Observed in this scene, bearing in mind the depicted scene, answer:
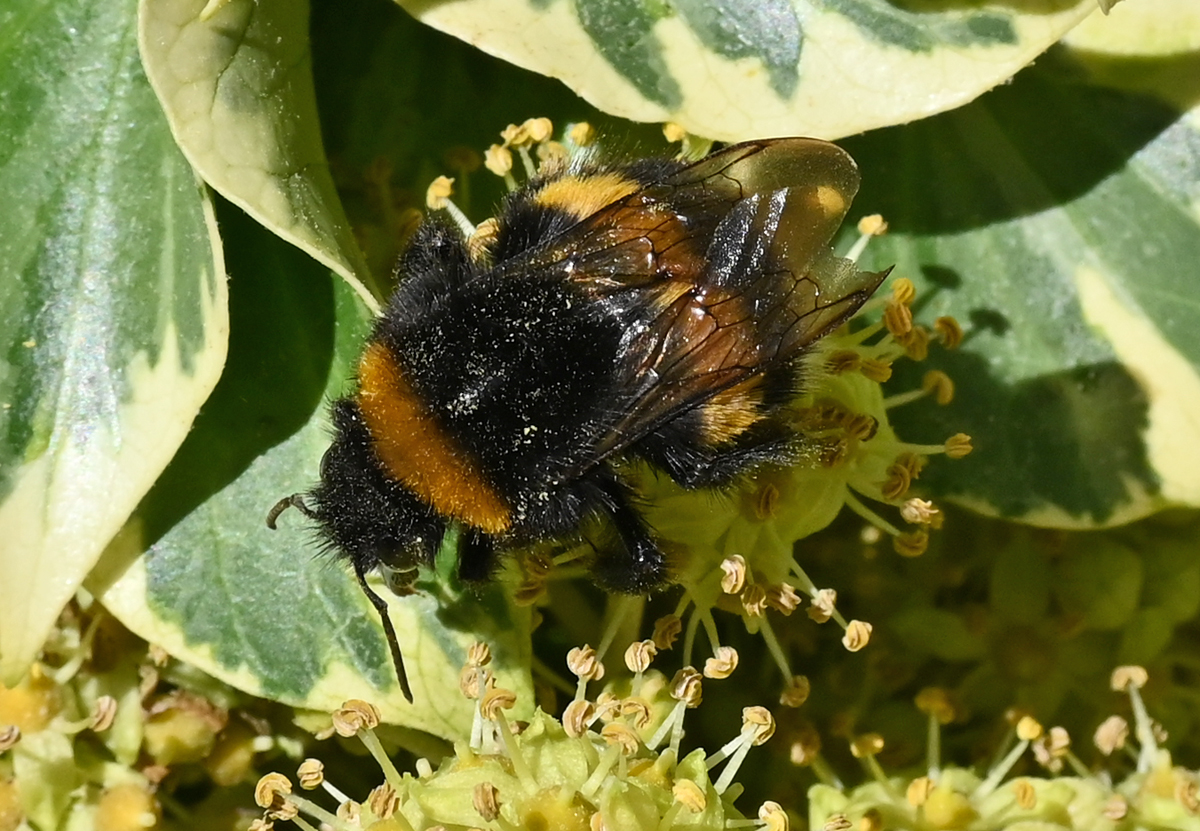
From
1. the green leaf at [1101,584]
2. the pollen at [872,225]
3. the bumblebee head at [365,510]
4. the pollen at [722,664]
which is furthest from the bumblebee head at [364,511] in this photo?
Result: the green leaf at [1101,584]

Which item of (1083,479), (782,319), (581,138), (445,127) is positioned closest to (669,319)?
(782,319)

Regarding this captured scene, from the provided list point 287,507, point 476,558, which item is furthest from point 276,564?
point 476,558

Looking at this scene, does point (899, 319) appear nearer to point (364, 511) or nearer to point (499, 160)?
point (499, 160)

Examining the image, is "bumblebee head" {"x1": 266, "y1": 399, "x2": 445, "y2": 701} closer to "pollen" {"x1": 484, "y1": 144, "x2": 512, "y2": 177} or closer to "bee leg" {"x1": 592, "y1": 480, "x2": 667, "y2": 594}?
"bee leg" {"x1": 592, "y1": 480, "x2": 667, "y2": 594}

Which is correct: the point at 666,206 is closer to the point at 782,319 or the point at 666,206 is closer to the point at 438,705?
the point at 782,319

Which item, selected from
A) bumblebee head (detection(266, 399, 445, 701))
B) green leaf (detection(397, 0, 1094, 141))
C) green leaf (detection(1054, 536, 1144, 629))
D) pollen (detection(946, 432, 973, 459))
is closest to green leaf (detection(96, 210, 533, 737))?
bumblebee head (detection(266, 399, 445, 701))

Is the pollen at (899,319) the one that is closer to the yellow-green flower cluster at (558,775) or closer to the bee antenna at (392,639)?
the yellow-green flower cluster at (558,775)
